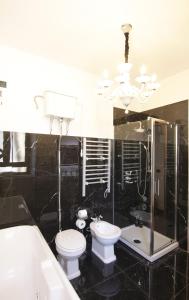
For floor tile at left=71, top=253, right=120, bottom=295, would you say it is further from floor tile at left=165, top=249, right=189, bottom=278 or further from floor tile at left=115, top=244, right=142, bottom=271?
floor tile at left=165, top=249, right=189, bottom=278

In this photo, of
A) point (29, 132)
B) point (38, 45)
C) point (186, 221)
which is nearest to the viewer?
point (38, 45)

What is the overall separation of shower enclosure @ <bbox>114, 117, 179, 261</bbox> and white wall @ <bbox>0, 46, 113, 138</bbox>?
2.03 ft

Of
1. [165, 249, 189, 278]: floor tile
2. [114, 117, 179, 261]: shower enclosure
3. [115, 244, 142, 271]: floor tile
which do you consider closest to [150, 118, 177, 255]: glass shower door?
[114, 117, 179, 261]: shower enclosure

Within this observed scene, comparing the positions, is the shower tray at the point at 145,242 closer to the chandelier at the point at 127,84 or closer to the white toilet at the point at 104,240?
the white toilet at the point at 104,240

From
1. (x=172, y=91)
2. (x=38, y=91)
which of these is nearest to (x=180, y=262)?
(x=172, y=91)

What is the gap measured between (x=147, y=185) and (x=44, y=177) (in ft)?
5.16

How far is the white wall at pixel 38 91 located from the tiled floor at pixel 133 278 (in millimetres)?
1759

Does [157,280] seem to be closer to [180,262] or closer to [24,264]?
[180,262]

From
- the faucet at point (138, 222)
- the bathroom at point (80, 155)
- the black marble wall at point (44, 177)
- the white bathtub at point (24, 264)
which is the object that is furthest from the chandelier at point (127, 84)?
the faucet at point (138, 222)

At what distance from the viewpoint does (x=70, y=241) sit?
2.04 m

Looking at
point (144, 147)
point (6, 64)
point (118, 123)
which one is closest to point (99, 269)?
point (144, 147)

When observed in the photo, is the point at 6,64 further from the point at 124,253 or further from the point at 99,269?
the point at 124,253

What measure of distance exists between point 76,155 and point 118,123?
3.23 ft

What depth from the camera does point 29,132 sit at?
2215mm
